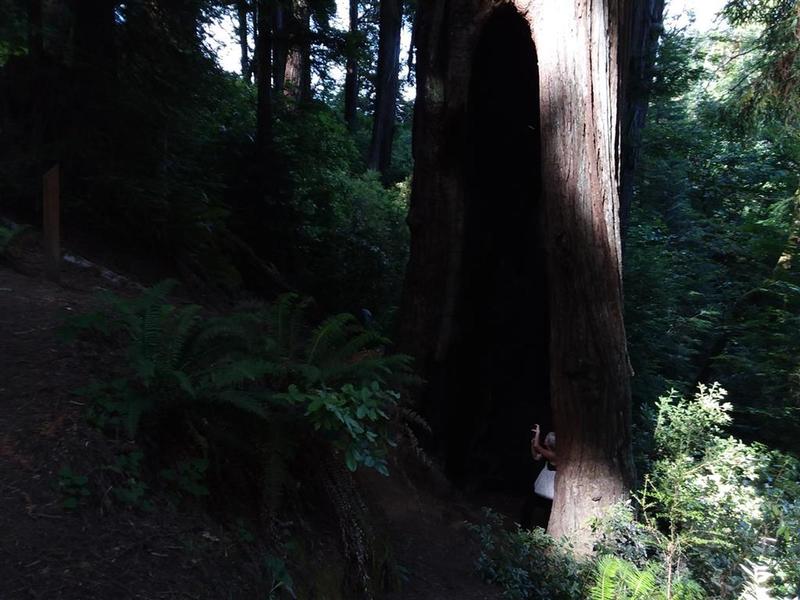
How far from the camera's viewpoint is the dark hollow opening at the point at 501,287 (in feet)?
25.6

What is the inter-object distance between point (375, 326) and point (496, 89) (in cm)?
589

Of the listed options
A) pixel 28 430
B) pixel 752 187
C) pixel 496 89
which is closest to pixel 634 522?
pixel 28 430

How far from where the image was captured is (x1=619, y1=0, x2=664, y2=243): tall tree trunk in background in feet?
32.1

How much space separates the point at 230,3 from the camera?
11.4 m

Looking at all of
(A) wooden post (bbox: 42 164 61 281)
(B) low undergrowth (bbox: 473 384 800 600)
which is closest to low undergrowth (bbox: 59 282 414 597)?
(B) low undergrowth (bbox: 473 384 800 600)

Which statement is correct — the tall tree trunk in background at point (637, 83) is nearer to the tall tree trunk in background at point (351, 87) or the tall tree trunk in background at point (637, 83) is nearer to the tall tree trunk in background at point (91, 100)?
the tall tree trunk in background at point (91, 100)

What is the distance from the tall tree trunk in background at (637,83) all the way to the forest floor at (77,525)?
743 centimetres

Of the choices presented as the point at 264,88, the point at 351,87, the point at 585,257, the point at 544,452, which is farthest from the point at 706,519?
the point at 351,87

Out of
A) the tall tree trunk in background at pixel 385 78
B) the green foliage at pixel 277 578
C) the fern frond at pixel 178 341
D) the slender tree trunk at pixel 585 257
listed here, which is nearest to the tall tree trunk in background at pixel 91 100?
the fern frond at pixel 178 341

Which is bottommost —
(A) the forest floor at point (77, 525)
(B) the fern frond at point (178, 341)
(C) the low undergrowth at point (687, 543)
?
(C) the low undergrowth at point (687, 543)

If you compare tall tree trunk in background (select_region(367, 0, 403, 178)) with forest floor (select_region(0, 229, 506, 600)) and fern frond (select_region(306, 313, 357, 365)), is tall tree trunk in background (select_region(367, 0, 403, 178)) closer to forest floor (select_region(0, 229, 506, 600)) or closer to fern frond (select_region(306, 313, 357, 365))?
fern frond (select_region(306, 313, 357, 365))

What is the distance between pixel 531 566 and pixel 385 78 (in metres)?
21.0

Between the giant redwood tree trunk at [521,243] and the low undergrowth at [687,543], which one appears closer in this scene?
the low undergrowth at [687,543]

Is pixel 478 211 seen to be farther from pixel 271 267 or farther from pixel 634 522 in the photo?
pixel 271 267
